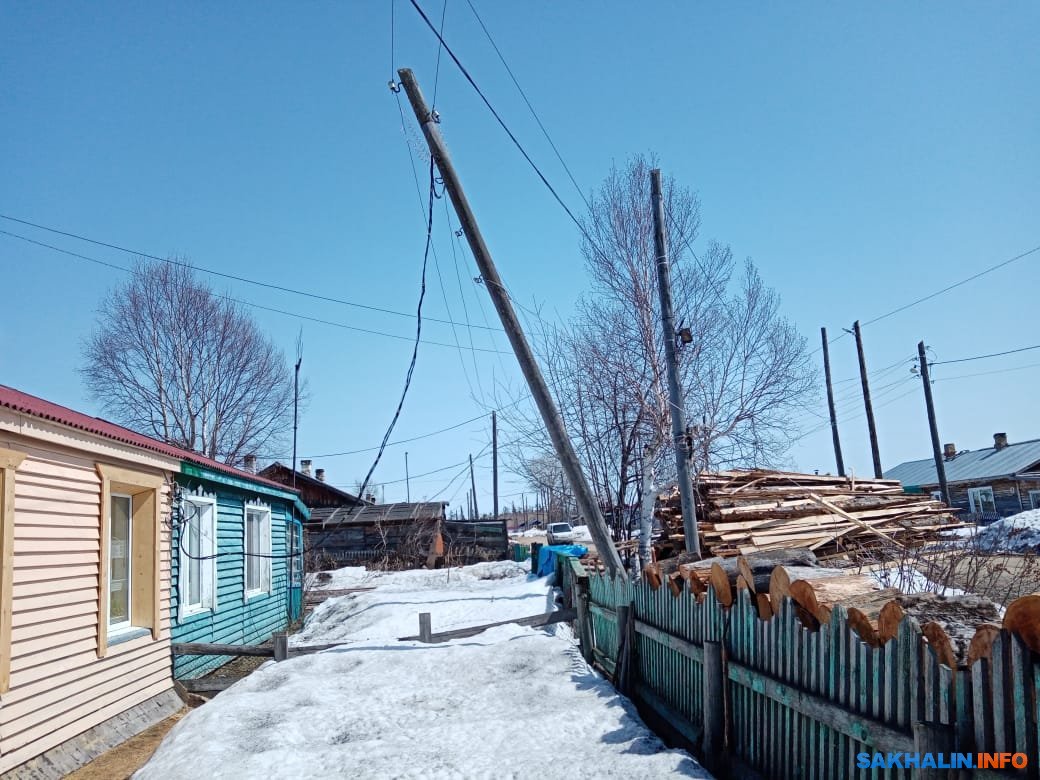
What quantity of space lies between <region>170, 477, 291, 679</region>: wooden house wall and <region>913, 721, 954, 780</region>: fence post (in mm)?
8670

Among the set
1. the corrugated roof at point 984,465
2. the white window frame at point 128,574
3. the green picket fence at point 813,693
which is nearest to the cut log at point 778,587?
the green picket fence at point 813,693

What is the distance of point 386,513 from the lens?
29.2 metres

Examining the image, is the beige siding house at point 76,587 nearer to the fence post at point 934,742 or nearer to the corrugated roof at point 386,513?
the fence post at point 934,742

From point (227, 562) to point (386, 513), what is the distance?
17417mm

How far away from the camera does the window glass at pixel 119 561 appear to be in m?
8.58

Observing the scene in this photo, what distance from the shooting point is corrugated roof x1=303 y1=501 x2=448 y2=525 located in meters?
28.8

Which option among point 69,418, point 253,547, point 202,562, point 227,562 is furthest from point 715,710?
point 253,547

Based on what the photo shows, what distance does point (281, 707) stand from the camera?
23.5 feet

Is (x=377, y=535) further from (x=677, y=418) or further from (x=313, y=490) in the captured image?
(x=677, y=418)

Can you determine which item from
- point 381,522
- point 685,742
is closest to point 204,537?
point 685,742

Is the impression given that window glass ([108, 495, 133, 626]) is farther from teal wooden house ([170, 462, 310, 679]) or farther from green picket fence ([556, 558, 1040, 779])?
green picket fence ([556, 558, 1040, 779])

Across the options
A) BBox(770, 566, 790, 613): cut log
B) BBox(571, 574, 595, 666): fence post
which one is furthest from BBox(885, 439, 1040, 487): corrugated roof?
BBox(770, 566, 790, 613): cut log

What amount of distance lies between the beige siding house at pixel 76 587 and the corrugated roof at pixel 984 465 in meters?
39.4

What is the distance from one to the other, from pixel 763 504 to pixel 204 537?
8.96 meters
